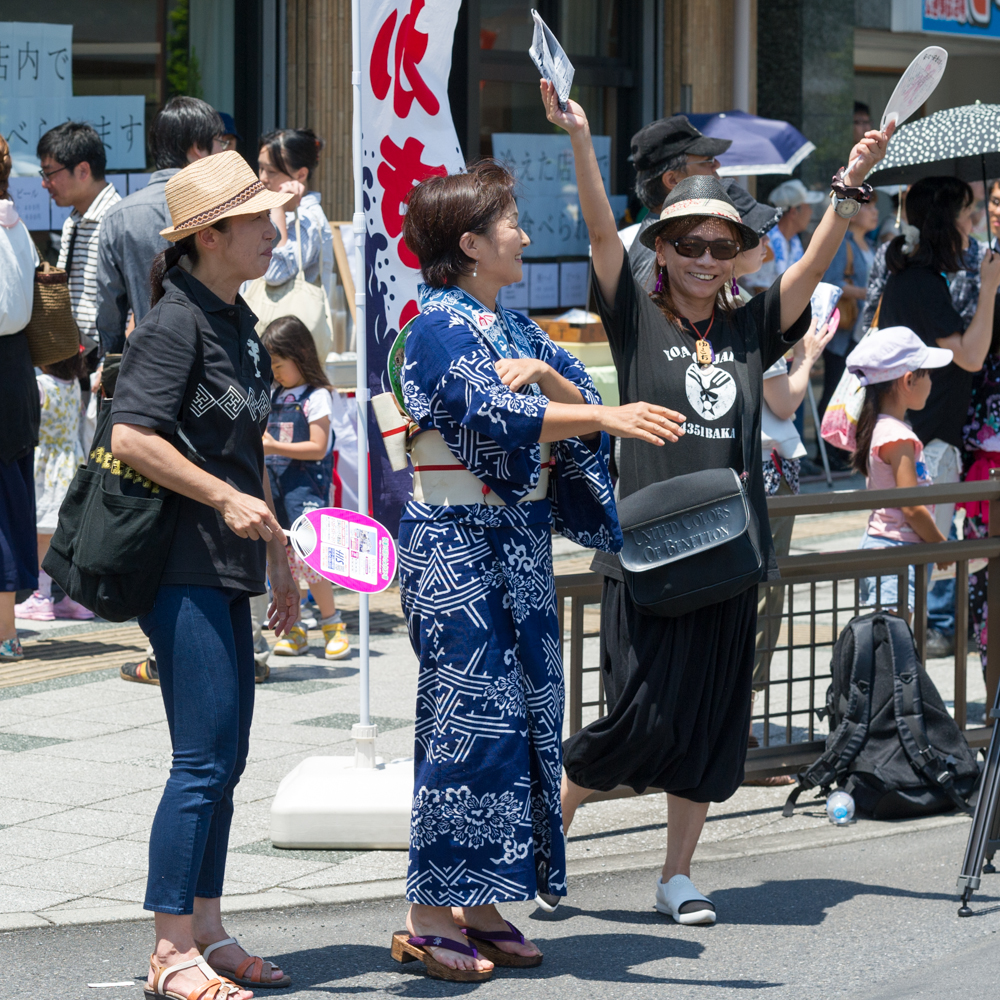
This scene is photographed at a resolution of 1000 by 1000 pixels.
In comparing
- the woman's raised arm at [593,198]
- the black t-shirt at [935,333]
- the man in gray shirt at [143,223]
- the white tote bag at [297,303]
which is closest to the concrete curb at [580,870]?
the woman's raised arm at [593,198]

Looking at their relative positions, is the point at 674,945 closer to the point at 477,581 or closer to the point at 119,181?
the point at 477,581

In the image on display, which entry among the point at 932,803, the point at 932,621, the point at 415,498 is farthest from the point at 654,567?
the point at 932,621

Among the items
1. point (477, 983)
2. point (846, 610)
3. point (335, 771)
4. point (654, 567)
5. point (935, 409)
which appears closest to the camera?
point (477, 983)

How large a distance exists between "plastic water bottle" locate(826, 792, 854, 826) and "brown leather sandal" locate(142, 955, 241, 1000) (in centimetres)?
240

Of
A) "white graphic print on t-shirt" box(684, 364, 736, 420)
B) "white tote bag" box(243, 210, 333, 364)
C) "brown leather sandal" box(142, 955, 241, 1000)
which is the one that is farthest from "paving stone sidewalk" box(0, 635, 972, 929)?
"white tote bag" box(243, 210, 333, 364)

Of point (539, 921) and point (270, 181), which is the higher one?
point (270, 181)

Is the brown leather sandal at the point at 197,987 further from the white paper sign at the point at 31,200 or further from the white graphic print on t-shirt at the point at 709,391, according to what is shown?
the white paper sign at the point at 31,200

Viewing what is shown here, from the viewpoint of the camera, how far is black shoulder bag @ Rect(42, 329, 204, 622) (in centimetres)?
375

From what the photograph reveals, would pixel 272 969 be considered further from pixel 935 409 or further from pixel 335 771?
pixel 935 409

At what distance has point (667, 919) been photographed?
4.59 m

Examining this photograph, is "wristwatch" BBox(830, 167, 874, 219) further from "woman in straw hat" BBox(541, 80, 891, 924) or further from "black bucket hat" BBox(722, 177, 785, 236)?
"black bucket hat" BBox(722, 177, 785, 236)

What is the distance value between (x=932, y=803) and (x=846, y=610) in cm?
70

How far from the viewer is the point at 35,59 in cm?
923

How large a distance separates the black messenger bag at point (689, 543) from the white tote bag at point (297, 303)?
3793 mm
